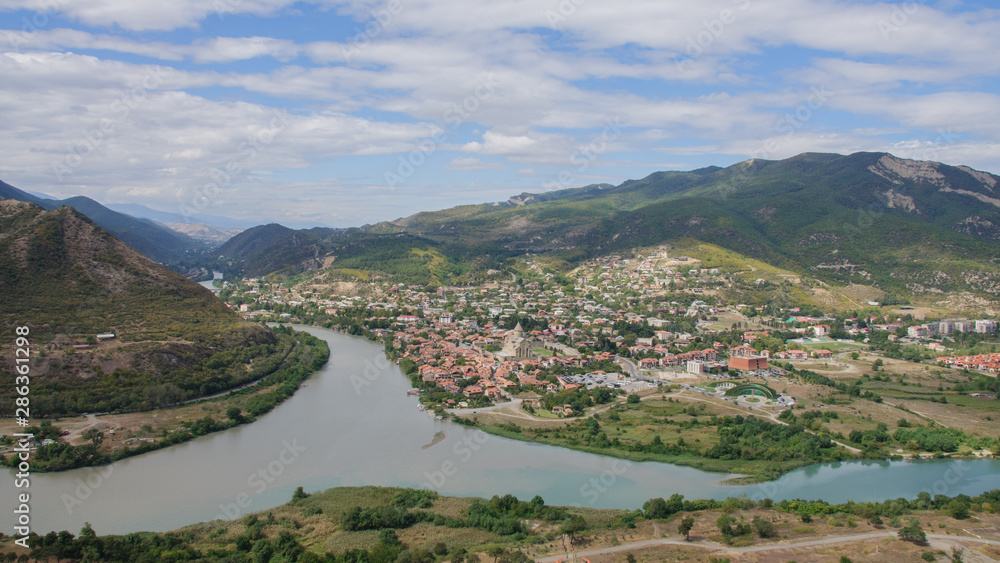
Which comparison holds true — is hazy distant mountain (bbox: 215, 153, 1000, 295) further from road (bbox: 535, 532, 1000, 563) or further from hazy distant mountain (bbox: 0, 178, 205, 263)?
road (bbox: 535, 532, 1000, 563)

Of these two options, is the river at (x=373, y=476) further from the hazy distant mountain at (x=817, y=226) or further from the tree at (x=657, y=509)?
the hazy distant mountain at (x=817, y=226)

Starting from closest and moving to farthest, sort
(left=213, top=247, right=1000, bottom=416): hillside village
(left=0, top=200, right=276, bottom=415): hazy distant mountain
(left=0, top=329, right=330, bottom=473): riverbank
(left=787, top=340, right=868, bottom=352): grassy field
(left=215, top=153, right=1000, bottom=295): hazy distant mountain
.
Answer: (left=0, top=329, right=330, bottom=473): riverbank → (left=0, top=200, right=276, bottom=415): hazy distant mountain → (left=213, top=247, right=1000, bottom=416): hillside village → (left=787, top=340, right=868, bottom=352): grassy field → (left=215, top=153, right=1000, bottom=295): hazy distant mountain

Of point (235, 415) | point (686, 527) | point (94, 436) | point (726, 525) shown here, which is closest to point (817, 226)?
point (726, 525)

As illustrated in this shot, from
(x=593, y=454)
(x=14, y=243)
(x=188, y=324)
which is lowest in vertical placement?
(x=593, y=454)

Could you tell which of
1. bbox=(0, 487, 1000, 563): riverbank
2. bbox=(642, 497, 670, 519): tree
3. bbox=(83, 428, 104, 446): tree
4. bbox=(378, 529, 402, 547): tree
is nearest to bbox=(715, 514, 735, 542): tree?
bbox=(0, 487, 1000, 563): riverbank

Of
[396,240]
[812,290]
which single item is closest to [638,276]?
[812,290]

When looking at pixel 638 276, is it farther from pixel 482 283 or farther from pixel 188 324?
pixel 188 324
